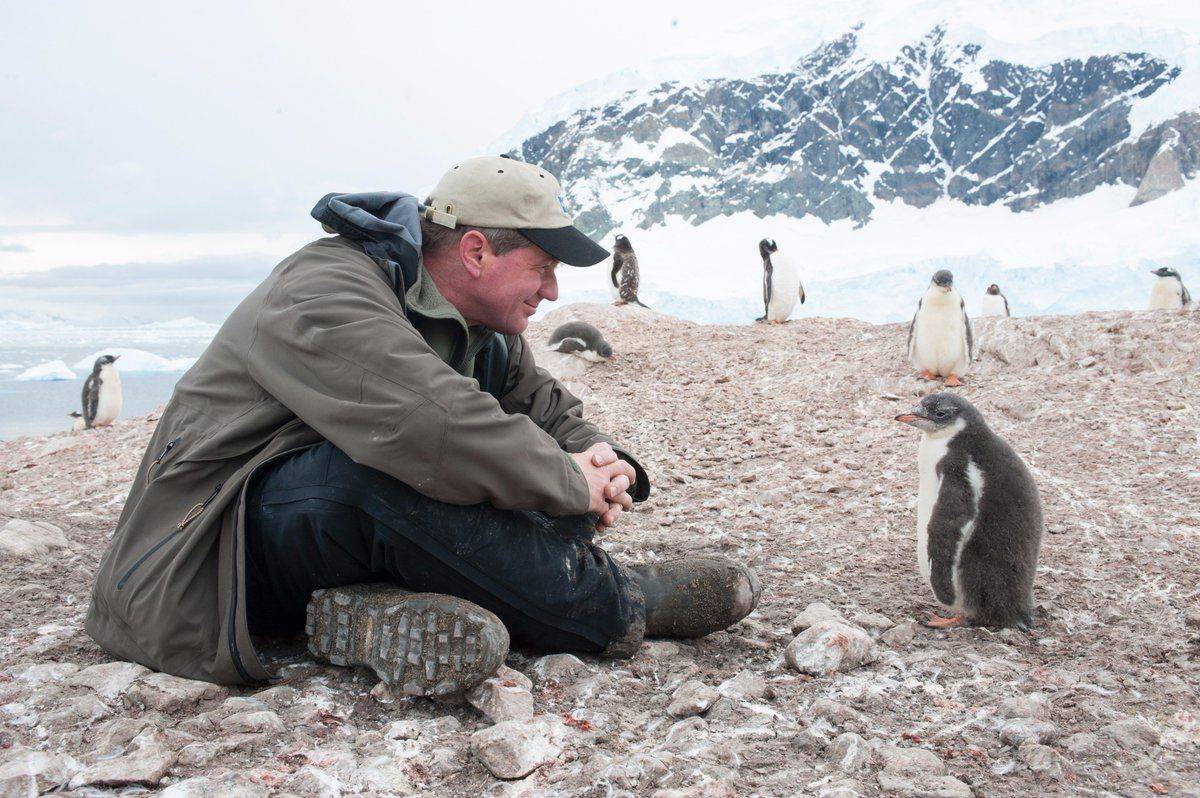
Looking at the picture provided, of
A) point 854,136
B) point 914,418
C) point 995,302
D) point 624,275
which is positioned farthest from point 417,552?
point 854,136

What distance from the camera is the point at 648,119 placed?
15200 centimetres

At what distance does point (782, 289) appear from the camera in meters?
12.2

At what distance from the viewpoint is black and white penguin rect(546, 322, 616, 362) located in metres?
8.29

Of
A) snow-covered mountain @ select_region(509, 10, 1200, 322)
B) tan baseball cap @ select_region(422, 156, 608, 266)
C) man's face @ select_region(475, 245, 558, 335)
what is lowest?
man's face @ select_region(475, 245, 558, 335)

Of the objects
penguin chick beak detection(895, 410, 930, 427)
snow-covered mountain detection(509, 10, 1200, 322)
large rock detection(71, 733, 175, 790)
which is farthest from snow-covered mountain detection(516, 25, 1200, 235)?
large rock detection(71, 733, 175, 790)

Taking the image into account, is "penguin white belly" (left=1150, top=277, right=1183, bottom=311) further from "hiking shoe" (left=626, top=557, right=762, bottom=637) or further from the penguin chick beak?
"hiking shoe" (left=626, top=557, right=762, bottom=637)

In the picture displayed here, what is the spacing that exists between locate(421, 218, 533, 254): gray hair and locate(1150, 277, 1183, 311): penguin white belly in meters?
12.6

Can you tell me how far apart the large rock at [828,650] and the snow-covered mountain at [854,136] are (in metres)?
136

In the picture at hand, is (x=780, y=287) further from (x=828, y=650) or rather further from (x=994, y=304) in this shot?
(x=828, y=650)

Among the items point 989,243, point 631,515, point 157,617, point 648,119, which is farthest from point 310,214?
point 648,119

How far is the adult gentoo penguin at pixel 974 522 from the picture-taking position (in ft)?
9.20

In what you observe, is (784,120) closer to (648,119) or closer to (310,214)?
(648,119)

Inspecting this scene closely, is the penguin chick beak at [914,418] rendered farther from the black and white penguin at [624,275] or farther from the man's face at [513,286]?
the black and white penguin at [624,275]

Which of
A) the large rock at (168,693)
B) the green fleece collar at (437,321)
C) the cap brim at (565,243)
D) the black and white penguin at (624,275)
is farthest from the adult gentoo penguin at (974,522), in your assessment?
the black and white penguin at (624,275)
